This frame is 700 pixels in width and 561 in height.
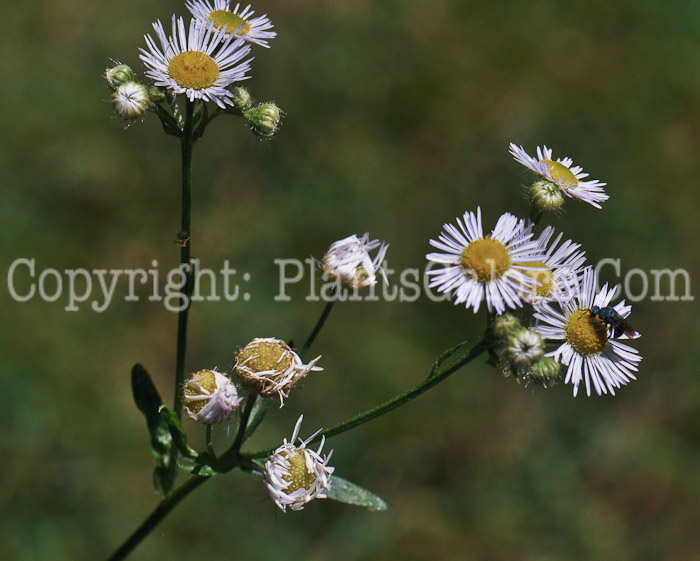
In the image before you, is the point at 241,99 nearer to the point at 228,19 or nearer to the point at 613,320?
the point at 228,19

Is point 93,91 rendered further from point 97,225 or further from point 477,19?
point 477,19

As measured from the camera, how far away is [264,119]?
2.59 metres

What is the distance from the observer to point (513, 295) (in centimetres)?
229

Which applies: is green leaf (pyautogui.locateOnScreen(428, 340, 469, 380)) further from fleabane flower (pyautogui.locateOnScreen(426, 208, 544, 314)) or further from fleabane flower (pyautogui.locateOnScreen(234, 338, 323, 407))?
fleabane flower (pyautogui.locateOnScreen(234, 338, 323, 407))

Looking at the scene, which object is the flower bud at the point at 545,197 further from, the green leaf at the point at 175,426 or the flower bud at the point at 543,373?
the green leaf at the point at 175,426

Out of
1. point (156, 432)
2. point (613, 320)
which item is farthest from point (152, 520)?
point (613, 320)

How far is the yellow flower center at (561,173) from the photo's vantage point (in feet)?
8.75

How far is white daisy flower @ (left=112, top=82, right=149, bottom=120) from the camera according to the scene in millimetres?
2434

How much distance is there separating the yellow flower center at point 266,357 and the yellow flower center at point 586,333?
935mm

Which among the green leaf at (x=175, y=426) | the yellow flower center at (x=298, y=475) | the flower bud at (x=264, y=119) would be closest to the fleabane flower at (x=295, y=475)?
the yellow flower center at (x=298, y=475)

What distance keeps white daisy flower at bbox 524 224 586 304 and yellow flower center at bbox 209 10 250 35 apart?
50.8 inches

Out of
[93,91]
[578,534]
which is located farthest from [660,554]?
[93,91]

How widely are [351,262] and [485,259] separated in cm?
45

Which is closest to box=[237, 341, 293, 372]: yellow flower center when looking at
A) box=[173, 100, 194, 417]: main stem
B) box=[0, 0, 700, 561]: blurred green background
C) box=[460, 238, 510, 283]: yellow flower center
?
box=[173, 100, 194, 417]: main stem
